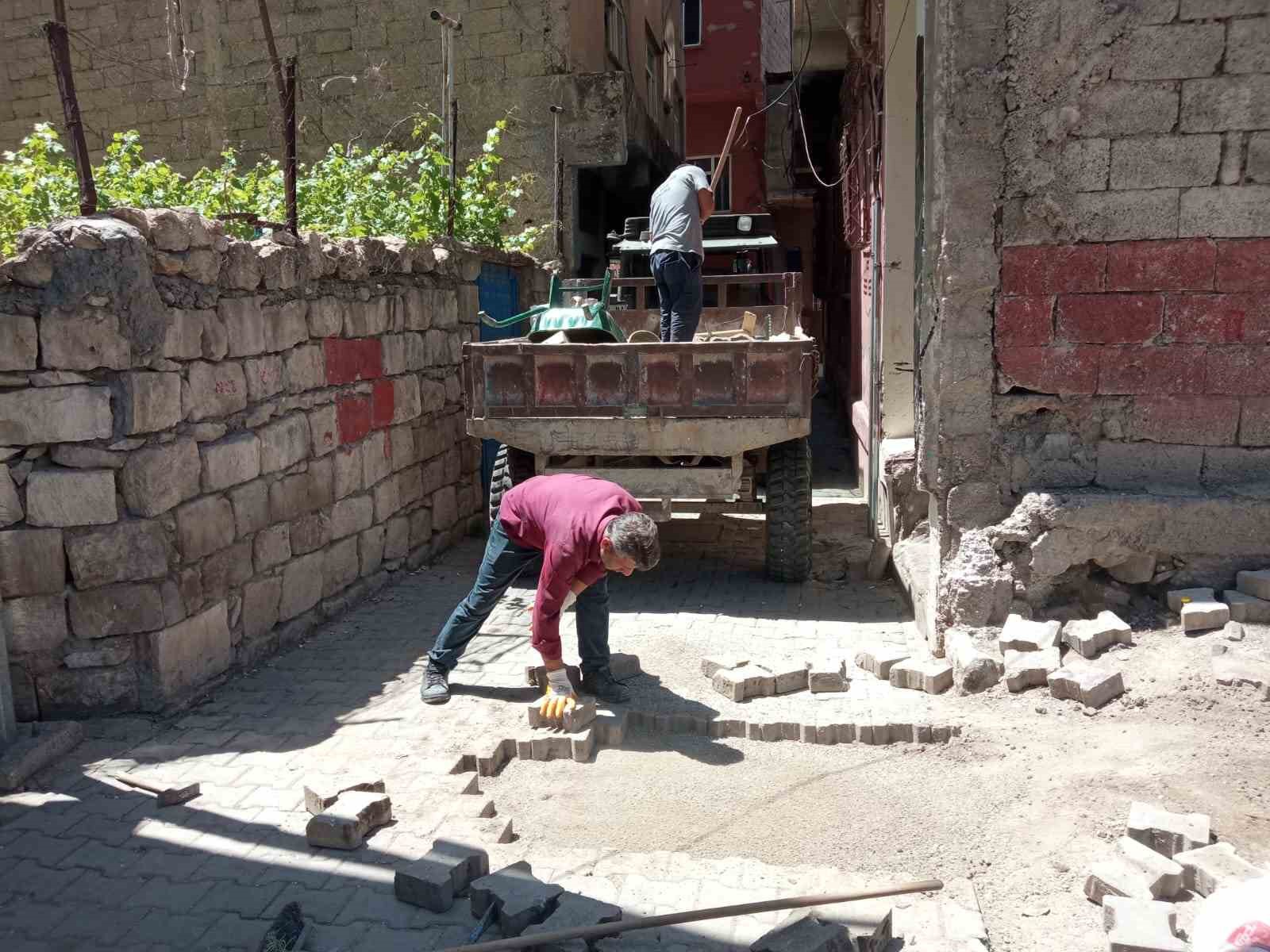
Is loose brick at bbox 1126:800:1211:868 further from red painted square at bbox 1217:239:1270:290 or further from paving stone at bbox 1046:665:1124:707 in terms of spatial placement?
red painted square at bbox 1217:239:1270:290

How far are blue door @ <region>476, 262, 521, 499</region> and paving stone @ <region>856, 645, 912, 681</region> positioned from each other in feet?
13.1

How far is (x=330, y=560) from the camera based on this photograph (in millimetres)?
6062

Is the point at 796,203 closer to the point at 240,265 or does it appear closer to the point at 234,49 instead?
the point at 234,49

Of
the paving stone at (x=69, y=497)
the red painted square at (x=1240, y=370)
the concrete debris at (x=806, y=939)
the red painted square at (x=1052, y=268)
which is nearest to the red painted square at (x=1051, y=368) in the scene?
the red painted square at (x=1052, y=268)

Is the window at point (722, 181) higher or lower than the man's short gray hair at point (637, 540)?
higher

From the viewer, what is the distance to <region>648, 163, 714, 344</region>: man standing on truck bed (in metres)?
7.03

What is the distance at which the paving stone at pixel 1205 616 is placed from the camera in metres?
4.68

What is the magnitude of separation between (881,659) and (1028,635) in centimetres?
70

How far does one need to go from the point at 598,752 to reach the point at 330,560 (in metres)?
2.51

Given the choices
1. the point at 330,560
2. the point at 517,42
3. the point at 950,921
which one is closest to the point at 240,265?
the point at 330,560

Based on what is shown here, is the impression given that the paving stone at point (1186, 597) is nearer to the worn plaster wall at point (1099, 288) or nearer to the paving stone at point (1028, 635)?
the worn plaster wall at point (1099, 288)

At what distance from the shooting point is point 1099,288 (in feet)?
16.1

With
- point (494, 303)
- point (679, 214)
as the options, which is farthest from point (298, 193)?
point (679, 214)

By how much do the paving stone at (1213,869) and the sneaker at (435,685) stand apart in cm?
305
